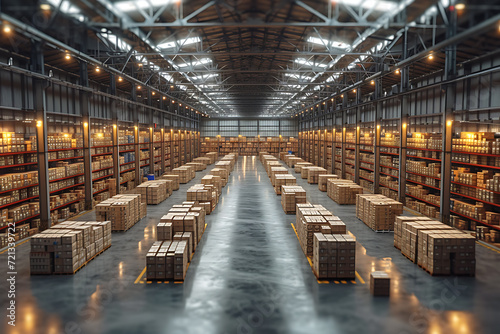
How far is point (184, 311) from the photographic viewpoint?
750cm

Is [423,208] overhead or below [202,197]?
below

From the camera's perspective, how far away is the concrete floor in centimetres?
695

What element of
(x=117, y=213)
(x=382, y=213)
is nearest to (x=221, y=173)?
(x=117, y=213)

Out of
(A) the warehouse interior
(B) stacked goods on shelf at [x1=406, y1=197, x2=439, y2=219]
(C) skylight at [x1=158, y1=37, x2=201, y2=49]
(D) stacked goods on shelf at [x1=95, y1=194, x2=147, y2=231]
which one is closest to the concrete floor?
(A) the warehouse interior

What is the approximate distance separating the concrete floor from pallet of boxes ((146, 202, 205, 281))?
0.32 m

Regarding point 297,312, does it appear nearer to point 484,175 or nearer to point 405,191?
point 484,175

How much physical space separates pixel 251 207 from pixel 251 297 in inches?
411

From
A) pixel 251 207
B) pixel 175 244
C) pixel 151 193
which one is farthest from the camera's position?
pixel 151 193

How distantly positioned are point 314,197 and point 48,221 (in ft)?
46.4

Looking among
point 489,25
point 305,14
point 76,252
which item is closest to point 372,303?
point 489,25

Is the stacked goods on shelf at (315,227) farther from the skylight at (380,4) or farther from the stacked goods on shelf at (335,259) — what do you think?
the skylight at (380,4)

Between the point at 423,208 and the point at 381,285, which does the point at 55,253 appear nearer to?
the point at 381,285

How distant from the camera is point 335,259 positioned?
9.25 metres

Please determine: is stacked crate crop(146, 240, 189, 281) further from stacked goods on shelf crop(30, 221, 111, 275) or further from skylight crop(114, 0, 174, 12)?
skylight crop(114, 0, 174, 12)
